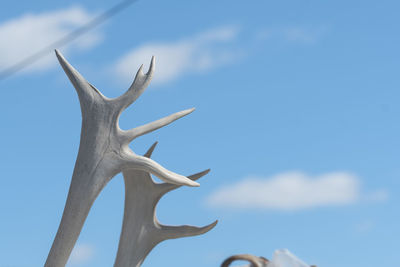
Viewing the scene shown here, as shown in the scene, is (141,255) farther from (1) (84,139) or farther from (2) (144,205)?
(1) (84,139)

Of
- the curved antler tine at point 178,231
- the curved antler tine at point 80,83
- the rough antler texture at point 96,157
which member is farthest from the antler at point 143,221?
the curved antler tine at point 80,83

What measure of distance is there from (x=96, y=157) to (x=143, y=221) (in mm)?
876

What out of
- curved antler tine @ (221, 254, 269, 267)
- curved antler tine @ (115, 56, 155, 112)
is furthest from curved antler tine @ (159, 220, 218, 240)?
curved antler tine @ (221, 254, 269, 267)

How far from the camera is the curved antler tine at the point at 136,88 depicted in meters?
5.47

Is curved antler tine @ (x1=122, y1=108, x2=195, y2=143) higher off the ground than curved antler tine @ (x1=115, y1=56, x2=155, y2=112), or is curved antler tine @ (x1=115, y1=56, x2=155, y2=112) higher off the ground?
curved antler tine @ (x1=115, y1=56, x2=155, y2=112)

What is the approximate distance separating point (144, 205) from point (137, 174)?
292 mm

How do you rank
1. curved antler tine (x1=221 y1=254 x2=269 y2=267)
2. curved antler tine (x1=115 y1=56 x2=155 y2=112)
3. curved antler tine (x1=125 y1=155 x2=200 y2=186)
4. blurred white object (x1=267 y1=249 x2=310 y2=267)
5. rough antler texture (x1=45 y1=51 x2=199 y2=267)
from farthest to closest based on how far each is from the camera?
curved antler tine (x1=115 y1=56 x2=155 y2=112) → curved antler tine (x1=125 y1=155 x2=200 y2=186) → rough antler texture (x1=45 y1=51 x2=199 y2=267) → blurred white object (x1=267 y1=249 x2=310 y2=267) → curved antler tine (x1=221 y1=254 x2=269 y2=267)

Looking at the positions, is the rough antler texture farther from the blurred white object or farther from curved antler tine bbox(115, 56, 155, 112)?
the blurred white object

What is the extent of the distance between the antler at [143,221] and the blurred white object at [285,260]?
3.94 metres

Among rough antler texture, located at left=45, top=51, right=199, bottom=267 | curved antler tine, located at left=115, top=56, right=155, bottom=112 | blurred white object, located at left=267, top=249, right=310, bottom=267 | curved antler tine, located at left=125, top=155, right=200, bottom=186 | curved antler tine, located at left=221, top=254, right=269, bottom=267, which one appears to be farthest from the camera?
curved antler tine, located at left=115, top=56, right=155, bottom=112

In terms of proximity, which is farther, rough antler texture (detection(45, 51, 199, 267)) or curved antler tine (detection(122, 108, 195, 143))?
curved antler tine (detection(122, 108, 195, 143))

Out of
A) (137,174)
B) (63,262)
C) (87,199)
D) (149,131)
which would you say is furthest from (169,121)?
(63,262)

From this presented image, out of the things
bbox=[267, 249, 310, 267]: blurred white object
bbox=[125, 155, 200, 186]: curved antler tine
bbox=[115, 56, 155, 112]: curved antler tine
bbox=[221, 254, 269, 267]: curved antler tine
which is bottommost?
bbox=[221, 254, 269, 267]: curved antler tine

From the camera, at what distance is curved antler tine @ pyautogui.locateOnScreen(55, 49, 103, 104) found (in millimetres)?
5488
